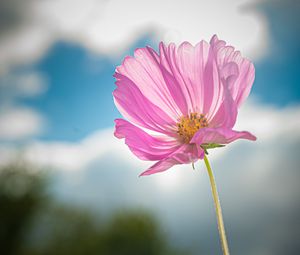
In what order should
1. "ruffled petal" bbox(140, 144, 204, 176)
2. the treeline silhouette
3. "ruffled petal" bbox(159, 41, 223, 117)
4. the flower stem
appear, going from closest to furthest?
the flower stem < "ruffled petal" bbox(140, 144, 204, 176) < "ruffled petal" bbox(159, 41, 223, 117) < the treeline silhouette

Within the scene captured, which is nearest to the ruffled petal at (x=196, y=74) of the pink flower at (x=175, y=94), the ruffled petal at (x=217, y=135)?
the pink flower at (x=175, y=94)

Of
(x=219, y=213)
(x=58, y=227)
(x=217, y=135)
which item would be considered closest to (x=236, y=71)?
(x=217, y=135)

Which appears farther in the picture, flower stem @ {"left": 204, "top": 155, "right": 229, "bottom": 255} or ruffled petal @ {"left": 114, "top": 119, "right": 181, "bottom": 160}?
ruffled petal @ {"left": 114, "top": 119, "right": 181, "bottom": 160}

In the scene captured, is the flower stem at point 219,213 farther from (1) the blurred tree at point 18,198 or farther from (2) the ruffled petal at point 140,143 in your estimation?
(1) the blurred tree at point 18,198

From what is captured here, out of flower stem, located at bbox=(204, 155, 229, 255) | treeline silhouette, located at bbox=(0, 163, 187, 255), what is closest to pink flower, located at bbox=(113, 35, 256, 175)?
flower stem, located at bbox=(204, 155, 229, 255)

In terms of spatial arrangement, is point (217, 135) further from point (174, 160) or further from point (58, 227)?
point (58, 227)

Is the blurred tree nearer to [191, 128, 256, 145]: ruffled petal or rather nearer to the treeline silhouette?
the treeline silhouette

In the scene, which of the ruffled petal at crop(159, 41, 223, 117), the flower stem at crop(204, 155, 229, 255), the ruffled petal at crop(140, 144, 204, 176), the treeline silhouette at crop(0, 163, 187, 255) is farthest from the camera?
the treeline silhouette at crop(0, 163, 187, 255)

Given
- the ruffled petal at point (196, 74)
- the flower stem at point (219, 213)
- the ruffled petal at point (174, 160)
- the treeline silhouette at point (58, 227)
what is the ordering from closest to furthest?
the flower stem at point (219, 213), the ruffled petal at point (174, 160), the ruffled petal at point (196, 74), the treeline silhouette at point (58, 227)
